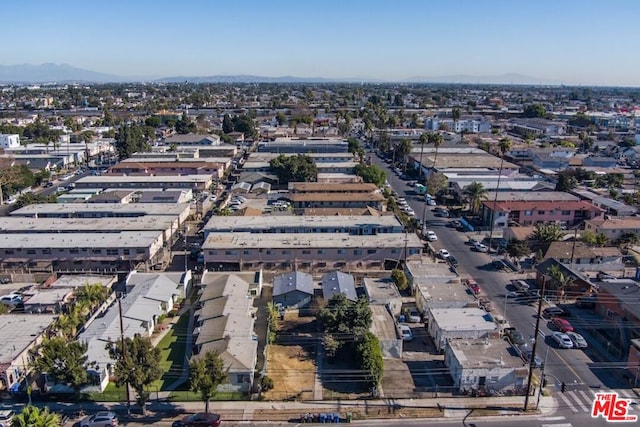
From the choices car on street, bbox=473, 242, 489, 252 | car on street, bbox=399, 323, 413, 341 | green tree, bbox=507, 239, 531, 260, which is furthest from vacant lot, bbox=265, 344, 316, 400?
car on street, bbox=473, 242, 489, 252

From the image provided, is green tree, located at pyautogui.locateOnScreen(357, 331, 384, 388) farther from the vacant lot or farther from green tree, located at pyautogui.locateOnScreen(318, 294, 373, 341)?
the vacant lot

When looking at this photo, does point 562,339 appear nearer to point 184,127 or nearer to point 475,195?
point 475,195

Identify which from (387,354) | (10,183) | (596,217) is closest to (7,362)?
(387,354)

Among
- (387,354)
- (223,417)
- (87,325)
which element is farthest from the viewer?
(87,325)

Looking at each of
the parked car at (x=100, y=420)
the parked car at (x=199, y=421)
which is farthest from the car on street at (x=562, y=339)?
the parked car at (x=100, y=420)

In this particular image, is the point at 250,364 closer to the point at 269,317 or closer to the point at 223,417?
the point at 223,417

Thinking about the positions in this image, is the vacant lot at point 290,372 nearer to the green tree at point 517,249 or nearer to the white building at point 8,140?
the green tree at point 517,249

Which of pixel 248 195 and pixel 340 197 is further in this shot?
pixel 248 195
